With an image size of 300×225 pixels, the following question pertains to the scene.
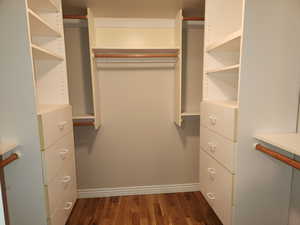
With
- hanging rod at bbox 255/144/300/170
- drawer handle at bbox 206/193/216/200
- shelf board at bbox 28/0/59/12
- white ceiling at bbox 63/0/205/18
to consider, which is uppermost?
white ceiling at bbox 63/0/205/18

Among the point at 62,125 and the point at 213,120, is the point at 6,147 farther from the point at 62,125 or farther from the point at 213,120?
the point at 213,120

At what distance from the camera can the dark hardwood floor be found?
1.85 meters

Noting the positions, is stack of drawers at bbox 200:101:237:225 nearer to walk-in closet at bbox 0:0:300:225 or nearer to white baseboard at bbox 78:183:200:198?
walk-in closet at bbox 0:0:300:225

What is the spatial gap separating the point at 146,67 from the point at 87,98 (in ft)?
2.45

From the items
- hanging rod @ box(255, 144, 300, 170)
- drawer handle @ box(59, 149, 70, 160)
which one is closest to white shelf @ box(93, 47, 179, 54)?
drawer handle @ box(59, 149, 70, 160)

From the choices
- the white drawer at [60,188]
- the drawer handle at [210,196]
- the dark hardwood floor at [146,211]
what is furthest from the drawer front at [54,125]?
the drawer handle at [210,196]

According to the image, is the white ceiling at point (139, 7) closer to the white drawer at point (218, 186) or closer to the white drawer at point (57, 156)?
the white drawer at point (57, 156)

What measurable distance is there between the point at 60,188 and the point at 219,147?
1215mm

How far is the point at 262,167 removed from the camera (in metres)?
1.26

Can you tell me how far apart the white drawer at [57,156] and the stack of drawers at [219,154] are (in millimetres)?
1175

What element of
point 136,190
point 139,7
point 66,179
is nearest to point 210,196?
point 136,190

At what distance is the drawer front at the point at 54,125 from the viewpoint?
1.14m

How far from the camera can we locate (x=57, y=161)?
1353mm

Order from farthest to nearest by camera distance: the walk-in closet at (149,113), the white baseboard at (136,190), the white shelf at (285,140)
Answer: the white baseboard at (136,190) → the walk-in closet at (149,113) → the white shelf at (285,140)
